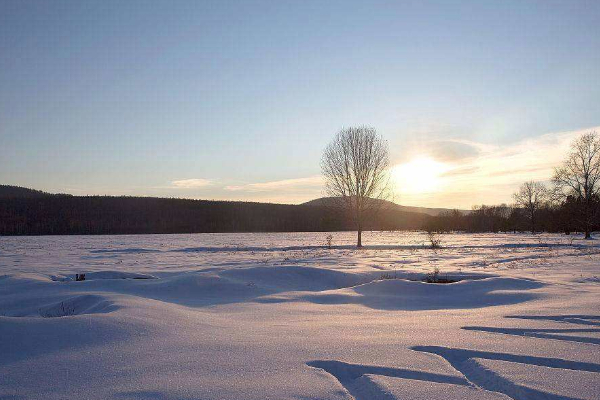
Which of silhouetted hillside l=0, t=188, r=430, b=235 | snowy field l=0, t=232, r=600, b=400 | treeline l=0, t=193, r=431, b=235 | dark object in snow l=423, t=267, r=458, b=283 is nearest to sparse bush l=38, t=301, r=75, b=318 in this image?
snowy field l=0, t=232, r=600, b=400

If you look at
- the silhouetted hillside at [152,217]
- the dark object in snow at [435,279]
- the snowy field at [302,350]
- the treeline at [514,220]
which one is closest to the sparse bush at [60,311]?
the snowy field at [302,350]

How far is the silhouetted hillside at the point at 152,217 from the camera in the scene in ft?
240

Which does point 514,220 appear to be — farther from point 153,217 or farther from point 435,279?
point 153,217

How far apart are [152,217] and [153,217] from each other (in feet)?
0.93

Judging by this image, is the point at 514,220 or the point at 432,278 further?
the point at 514,220

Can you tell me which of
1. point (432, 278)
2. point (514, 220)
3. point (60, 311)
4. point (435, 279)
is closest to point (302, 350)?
point (60, 311)

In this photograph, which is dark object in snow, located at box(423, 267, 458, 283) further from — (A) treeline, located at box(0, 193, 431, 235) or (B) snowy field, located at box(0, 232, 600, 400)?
(A) treeline, located at box(0, 193, 431, 235)

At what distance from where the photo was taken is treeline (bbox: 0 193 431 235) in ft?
240

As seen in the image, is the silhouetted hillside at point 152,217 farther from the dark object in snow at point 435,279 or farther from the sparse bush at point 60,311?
the sparse bush at point 60,311

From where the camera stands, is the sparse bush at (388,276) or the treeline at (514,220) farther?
the treeline at (514,220)

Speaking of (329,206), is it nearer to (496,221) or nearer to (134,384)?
(134,384)

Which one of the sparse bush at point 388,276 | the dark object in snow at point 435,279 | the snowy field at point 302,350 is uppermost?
A: the snowy field at point 302,350

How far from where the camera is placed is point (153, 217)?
86062 mm

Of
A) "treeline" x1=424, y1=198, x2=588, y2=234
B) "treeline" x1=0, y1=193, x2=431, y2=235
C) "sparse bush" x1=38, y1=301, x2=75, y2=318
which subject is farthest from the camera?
"treeline" x1=0, y1=193, x2=431, y2=235
